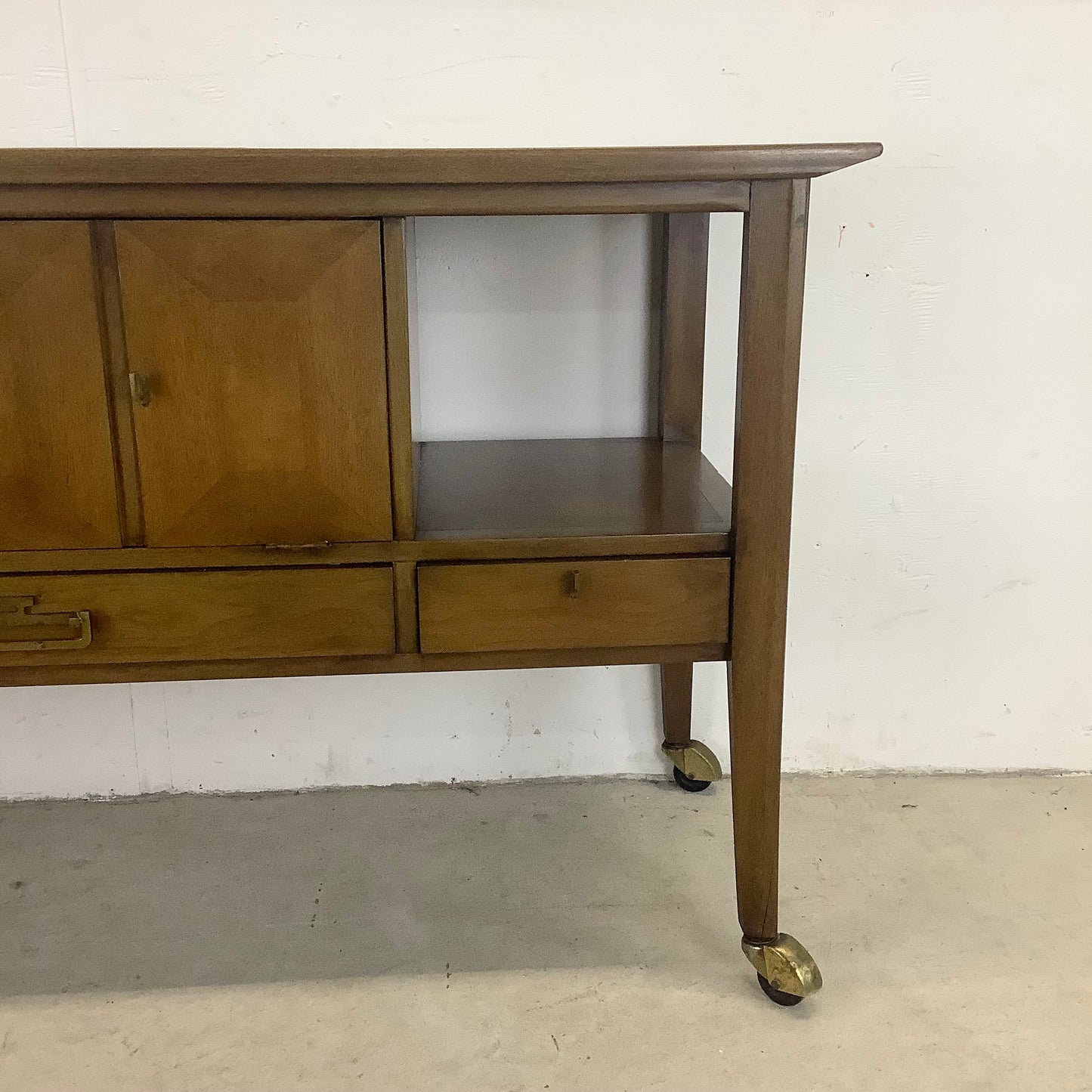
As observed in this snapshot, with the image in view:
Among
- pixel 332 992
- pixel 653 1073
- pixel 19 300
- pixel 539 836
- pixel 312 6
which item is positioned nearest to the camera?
pixel 19 300

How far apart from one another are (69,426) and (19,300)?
0.14 meters

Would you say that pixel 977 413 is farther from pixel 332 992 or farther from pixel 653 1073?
pixel 332 992

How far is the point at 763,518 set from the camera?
46.5 inches

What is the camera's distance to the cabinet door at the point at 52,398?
105 centimetres

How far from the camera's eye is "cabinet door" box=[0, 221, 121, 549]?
1.05 metres

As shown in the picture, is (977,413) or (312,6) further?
(977,413)

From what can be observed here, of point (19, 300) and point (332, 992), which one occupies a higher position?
point (19, 300)

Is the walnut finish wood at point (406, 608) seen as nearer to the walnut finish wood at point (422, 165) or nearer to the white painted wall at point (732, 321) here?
the walnut finish wood at point (422, 165)

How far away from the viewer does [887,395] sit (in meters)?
1.68

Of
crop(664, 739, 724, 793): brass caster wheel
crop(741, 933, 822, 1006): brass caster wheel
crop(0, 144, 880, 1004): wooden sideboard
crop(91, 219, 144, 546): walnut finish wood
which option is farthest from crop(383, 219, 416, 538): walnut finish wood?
crop(664, 739, 724, 793): brass caster wheel

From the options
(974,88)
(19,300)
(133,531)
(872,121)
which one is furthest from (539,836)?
(974,88)

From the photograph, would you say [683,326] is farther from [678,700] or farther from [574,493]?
[678,700]

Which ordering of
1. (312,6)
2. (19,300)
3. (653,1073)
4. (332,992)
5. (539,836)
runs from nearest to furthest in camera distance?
(19,300) < (653,1073) < (332,992) < (312,6) < (539,836)

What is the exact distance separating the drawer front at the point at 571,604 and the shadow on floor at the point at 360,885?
1.54ft
